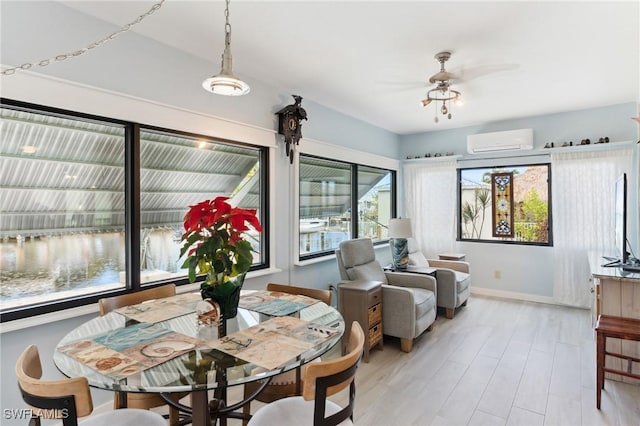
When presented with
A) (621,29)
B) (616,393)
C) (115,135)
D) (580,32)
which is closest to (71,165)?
(115,135)

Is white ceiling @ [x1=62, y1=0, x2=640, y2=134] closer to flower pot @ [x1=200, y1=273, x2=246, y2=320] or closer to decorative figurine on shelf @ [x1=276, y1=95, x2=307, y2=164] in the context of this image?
decorative figurine on shelf @ [x1=276, y1=95, x2=307, y2=164]

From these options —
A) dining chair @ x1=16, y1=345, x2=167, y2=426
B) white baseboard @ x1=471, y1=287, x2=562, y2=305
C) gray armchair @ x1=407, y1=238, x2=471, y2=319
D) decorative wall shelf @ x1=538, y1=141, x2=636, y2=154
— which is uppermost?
decorative wall shelf @ x1=538, y1=141, x2=636, y2=154

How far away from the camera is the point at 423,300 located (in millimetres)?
3371

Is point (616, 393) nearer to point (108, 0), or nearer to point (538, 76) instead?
point (538, 76)

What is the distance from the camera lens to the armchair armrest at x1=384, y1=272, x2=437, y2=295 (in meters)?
3.70

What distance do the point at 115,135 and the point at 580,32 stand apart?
3.30 meters

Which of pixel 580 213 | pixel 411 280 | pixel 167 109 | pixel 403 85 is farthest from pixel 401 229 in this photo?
pixel 167 109

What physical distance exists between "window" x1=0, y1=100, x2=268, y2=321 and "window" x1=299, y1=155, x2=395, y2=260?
135cm

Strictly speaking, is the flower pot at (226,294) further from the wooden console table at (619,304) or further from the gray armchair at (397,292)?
the wooden console table at (619,304)

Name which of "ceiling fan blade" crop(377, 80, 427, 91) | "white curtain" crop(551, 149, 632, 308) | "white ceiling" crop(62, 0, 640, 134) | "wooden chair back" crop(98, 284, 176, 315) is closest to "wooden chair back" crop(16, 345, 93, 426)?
"wooden chair back" crop(98, 284, 176, 315)

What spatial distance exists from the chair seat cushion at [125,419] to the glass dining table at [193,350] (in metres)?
0.15

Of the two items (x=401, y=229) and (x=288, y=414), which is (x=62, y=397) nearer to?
(x=288, y=414)

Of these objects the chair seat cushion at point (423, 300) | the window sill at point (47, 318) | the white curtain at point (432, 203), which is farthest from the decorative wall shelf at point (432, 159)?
the window sill at point (47, 318)

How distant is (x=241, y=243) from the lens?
157cm
